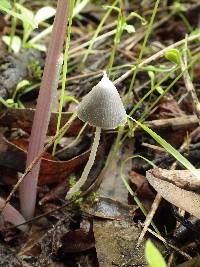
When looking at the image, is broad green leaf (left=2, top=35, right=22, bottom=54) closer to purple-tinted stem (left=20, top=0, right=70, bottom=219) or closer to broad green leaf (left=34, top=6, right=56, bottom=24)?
broad green leaf (left=34, top=6, right=56, bottom=24)

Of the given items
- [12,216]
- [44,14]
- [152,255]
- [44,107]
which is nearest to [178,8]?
[44,14]

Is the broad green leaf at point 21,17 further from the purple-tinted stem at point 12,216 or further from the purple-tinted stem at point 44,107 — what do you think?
the purple-tinted stem at point 12,216

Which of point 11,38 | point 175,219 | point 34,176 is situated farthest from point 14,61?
point 175,219

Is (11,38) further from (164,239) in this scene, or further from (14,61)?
(164,239)

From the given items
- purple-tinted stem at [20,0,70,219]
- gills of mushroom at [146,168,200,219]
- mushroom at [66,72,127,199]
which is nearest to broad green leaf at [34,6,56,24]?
purple-tinted stem at [20,0,70,219]

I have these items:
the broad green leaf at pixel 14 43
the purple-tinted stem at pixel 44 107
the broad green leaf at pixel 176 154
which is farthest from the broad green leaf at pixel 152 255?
the broad green leaf at pixel 14 43

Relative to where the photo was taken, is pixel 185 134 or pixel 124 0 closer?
pixel 185 134
